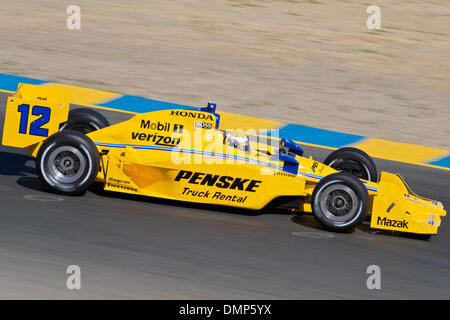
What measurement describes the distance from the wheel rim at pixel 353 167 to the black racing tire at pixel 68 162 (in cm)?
264

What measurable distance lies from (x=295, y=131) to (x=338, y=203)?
432cm

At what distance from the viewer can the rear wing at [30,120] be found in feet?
23.6

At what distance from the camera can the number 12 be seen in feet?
23.6

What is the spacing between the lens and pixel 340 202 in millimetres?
6902

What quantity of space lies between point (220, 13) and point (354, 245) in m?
11.5

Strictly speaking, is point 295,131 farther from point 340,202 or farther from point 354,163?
point 340,202

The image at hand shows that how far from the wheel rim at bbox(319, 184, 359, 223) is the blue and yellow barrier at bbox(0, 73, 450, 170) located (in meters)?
3.61

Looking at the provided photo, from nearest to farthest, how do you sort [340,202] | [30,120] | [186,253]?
[186,253]
[340,202]
[30,120]

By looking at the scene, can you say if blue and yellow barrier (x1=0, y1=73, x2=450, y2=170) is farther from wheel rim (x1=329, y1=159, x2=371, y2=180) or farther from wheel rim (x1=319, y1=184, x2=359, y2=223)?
wheel rim (x1=319, y1=184, x2=359, y2=223)

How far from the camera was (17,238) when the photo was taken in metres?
6.13

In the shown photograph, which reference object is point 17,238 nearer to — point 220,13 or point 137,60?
point 137,60

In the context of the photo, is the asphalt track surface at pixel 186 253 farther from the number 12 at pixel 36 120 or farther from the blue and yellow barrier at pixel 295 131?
the blue and yellow barrier at pixel 295 131

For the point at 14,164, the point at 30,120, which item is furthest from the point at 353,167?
the point at 14,164

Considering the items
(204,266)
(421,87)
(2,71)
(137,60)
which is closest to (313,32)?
(421,87)
